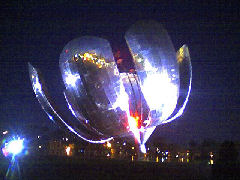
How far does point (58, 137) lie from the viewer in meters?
44.8

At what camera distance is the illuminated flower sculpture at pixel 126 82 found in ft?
27.7

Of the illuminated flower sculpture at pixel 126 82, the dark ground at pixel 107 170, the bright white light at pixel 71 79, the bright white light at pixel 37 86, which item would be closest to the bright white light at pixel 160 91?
the illuminated flower sculpture at pixel 126 82

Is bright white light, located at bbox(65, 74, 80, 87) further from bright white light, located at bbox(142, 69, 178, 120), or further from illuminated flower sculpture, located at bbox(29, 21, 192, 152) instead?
bright white light, located at bbox(142, 69, 178, 120)

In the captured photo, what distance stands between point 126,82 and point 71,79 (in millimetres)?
1603

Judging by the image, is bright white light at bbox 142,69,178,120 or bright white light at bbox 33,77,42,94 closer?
bright white light at bbox 142,69,178,120

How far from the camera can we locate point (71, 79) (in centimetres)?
947

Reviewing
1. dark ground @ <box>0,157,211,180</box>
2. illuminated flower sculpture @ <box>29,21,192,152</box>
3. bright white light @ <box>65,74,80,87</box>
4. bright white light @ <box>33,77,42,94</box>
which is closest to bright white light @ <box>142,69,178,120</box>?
illuminated flower sculpture @ <box>29,21,192,152</box>

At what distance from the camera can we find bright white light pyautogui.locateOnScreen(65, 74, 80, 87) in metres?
9.30

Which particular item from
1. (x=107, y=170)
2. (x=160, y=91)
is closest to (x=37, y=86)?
(x=107, y=170)

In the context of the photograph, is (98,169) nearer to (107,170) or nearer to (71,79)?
(107,170)

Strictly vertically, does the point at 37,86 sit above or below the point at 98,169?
above

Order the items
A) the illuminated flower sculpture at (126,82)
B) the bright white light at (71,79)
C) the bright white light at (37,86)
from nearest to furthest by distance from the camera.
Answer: the illuminated flower sculpture at (126,82)
the bright white light at (71,79)
the bright white light at (37,86)

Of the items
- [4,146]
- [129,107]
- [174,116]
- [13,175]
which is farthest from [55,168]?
[4,146]

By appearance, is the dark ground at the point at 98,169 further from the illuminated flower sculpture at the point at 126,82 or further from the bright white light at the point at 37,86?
the bright white light at the point at 37,86
